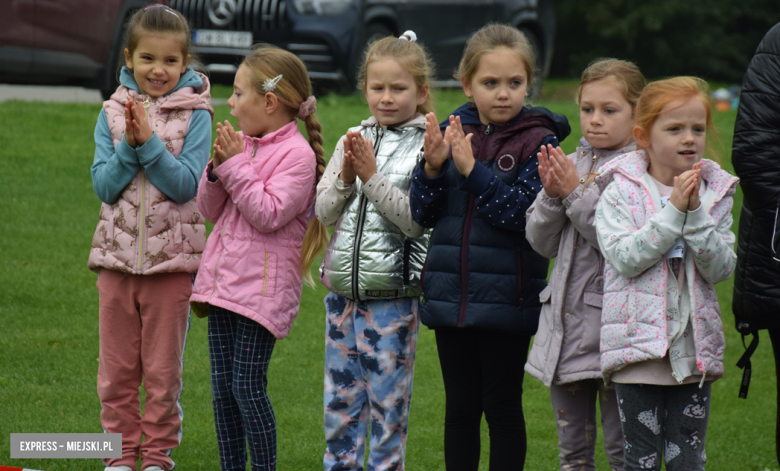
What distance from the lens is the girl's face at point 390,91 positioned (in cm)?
345

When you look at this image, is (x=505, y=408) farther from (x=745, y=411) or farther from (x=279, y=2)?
(x=279, y=2)

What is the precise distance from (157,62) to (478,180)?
1477mm

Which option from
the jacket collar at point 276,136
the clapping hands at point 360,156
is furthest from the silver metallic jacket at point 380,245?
the jacket collar at point 276,136

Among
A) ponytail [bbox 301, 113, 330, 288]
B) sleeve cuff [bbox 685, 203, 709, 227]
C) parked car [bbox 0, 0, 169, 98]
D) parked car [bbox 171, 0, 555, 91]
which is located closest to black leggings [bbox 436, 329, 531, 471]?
ponytail [bbox 301, 113, 330, 288]

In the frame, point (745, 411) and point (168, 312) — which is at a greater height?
point (168, 312)

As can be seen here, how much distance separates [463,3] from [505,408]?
9699 millimetres

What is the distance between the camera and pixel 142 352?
3734mm

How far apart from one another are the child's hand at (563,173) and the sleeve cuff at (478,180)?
24 centimetres

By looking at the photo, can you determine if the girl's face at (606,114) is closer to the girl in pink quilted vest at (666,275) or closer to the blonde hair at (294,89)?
the girl in pink quilted vest at (666,275)

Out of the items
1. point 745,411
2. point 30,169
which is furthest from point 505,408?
point 30,169

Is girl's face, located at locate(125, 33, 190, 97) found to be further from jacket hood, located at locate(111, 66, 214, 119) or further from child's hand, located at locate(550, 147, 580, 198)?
child's hand, located at locate(550, 147, 580, 198)

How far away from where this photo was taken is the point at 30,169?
300 inches

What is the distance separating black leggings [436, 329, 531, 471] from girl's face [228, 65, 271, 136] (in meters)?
1.12

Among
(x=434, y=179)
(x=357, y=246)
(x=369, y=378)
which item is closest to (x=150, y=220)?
(x=357, y=246)
